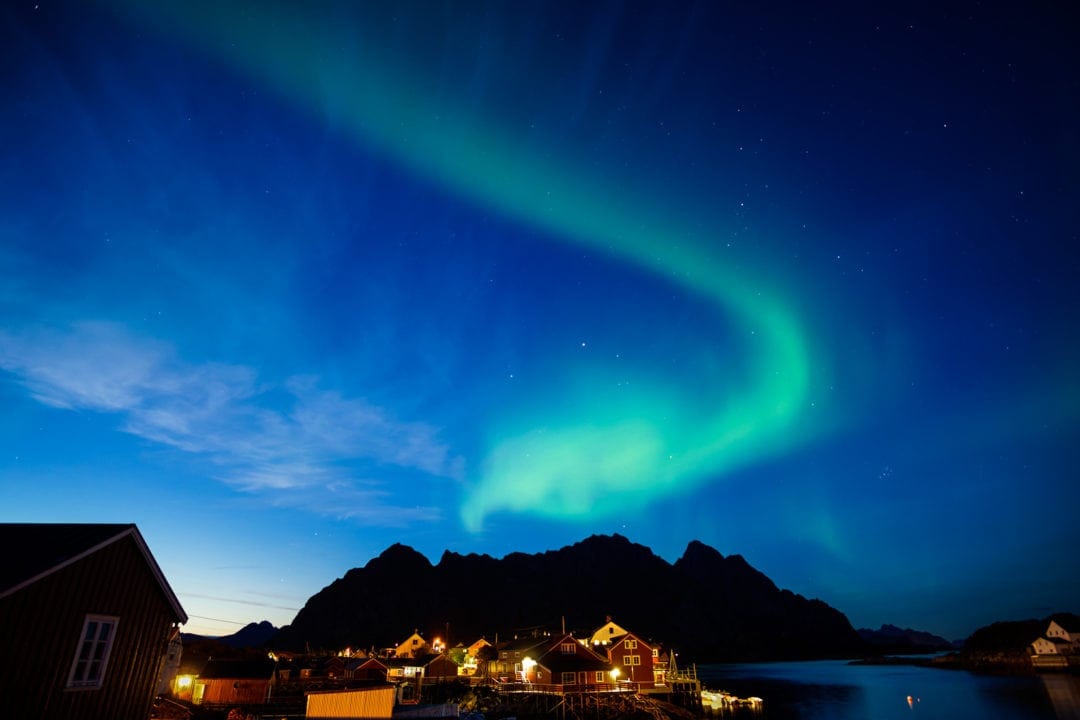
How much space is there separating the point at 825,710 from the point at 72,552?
94.8 meters

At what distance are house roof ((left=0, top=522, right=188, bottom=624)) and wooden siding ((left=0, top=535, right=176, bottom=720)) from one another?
0.20 metres

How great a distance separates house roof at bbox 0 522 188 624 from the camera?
45.3 feet

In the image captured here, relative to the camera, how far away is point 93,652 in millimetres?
15273

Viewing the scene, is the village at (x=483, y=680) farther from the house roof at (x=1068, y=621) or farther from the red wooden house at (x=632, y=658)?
the house roof at (x=1068, y=621)

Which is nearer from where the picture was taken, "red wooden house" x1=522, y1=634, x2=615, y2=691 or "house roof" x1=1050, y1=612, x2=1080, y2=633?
"red wooden house" x1=522, y1=634, x2=615, y2=691

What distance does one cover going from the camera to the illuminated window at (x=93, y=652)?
580 inches

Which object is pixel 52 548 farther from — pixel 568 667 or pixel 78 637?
pixel 568 667

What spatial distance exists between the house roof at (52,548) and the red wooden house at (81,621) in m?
0.03

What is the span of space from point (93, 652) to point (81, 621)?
1120mm

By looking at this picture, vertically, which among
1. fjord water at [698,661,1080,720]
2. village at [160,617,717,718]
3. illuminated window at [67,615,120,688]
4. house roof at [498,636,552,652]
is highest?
illuminated window at [67,615,120,688]

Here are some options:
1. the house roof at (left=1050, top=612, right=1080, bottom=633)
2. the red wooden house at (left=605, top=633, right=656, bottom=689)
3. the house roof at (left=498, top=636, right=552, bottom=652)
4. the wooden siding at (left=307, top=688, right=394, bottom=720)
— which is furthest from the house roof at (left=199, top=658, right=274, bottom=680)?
the house roof at (left=1050, top=612, right=1080, bottom=633)

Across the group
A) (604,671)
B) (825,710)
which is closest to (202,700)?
(604,671)

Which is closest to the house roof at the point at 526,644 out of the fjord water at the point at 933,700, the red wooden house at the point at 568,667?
the red wooden house at the point at 568,667

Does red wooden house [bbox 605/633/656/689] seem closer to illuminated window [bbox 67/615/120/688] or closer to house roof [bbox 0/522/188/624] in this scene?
house roof [bbox 0/522/188/624]
